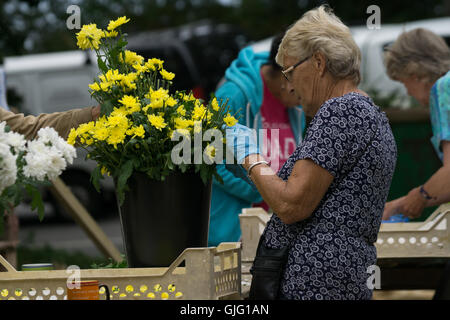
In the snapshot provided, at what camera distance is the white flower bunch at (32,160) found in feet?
5.93

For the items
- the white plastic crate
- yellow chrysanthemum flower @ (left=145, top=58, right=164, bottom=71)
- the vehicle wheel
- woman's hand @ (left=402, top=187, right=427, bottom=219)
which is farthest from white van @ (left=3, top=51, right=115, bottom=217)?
yellow chrysanthemum flower @ (left=145, top=58, right=164, bottom=71)

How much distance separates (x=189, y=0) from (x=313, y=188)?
55.1ft

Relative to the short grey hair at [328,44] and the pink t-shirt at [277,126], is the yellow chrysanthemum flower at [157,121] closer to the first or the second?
the short grey hair at [328,44]

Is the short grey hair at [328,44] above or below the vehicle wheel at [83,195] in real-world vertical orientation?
above

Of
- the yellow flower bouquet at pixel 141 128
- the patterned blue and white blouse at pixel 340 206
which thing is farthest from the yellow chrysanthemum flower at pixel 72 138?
the patterned blue and white blouse at pixel 340 206

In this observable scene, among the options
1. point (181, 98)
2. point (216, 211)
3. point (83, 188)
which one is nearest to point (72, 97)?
point (83, 188)

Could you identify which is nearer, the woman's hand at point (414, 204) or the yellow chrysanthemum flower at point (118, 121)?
the yellow chrysanthemum flower at point (118, 121)

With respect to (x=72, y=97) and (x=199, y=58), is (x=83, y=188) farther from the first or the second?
(x=199, y=58)

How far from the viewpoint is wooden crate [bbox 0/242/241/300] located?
203 centimetres

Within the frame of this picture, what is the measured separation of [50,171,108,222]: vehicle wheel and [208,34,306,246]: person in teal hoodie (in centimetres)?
740

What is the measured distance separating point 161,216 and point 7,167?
24.8 inches

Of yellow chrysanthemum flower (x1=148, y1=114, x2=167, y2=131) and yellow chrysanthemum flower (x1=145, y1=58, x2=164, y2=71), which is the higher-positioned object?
yellow chrysanthemum flower (x1=145, y1=58, x2=164, y2=71)

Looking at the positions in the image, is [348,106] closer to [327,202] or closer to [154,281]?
[327,202]

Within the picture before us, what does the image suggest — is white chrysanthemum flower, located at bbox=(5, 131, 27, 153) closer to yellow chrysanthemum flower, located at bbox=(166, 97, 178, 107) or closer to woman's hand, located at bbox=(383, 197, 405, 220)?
yellow chrysanthemum flower, located at bbox=(166, 97, 178, 107)
